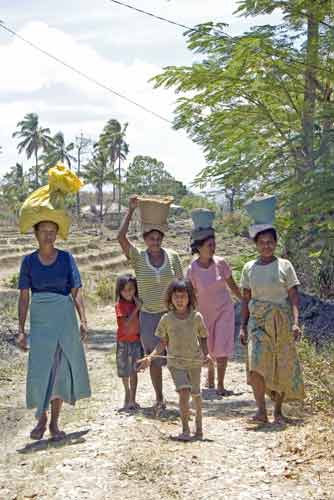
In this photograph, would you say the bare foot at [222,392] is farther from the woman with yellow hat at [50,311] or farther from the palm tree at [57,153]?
the palm tree at [57,153]

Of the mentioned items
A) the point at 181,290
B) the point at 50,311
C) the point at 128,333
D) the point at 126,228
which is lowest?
the point at 128,333

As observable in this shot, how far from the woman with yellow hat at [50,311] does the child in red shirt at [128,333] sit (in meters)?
0.75

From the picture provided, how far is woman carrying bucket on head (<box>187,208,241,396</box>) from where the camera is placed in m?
7.51

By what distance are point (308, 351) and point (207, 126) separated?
5.56m

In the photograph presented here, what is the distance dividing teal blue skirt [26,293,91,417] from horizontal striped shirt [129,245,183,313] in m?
0.77

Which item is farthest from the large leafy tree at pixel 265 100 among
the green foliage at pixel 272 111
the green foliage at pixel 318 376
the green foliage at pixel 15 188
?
the green foliage at pixel 15 188

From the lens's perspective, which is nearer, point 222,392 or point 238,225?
point 222,392

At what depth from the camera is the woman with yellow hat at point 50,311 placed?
6055 millimetres

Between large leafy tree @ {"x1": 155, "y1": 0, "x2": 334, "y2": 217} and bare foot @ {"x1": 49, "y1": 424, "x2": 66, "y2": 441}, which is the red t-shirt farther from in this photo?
large leafy tree @ {"x1": 155, "y1": 0, "x2": 334, "y2": 217}

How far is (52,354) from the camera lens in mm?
6102

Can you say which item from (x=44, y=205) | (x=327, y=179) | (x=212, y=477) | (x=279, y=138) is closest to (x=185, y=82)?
(x=279, y=138)

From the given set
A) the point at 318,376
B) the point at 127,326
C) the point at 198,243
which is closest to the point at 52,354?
the point at 127,326

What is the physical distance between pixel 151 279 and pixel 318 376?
5.42ft

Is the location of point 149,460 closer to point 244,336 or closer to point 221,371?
point 244,336
